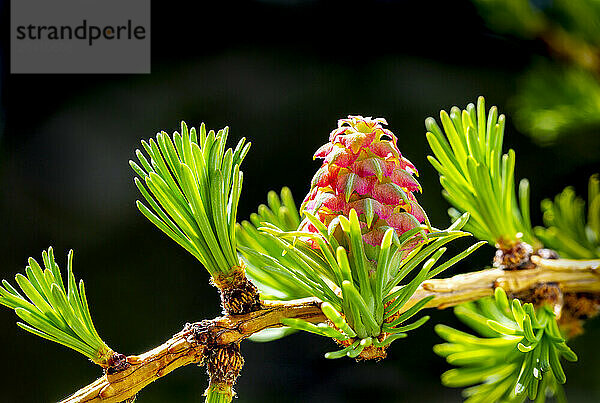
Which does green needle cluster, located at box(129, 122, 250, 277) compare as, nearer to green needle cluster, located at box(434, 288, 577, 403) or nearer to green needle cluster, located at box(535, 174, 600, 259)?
green needle cluster, located at box(434, 288, 577, 403)

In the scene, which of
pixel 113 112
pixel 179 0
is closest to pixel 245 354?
pixel 113 112

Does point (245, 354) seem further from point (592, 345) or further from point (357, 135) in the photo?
point (357, 135)

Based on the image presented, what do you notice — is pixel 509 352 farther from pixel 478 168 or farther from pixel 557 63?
pixel 557 63

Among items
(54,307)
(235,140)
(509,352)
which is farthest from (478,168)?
(235,140)

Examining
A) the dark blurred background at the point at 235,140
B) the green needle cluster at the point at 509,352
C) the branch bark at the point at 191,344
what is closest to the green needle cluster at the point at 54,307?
the branch bark at the point at 191,344

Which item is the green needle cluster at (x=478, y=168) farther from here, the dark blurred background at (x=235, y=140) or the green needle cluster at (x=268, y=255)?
the dark blurred background at (x=235, y=140)
